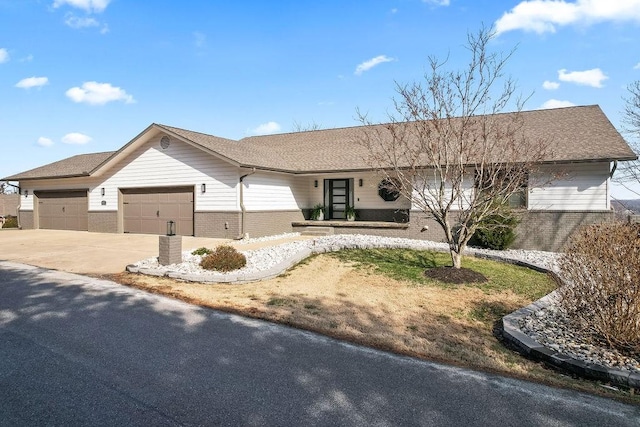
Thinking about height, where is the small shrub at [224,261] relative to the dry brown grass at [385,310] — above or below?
above

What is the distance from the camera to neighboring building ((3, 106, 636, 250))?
1360 centimetres

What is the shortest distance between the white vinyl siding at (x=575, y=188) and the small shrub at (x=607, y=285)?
8.67m

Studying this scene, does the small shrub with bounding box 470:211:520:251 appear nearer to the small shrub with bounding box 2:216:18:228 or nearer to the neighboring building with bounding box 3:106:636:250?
the neighboring building with bounding box 3:106:636:250

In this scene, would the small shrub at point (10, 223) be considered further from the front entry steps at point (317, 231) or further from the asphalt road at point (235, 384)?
the asphalt road at point (235, 384)

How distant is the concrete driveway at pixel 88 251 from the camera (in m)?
10.6

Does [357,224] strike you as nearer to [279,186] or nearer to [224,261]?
[279,186]

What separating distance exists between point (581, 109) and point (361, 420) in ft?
64.2

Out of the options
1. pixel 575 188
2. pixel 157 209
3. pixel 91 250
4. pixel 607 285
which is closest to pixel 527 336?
pixel 607 285

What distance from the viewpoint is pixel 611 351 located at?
15.8 feet

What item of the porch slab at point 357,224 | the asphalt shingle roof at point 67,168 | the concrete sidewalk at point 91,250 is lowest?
the concrete sidewalk at point 91,250

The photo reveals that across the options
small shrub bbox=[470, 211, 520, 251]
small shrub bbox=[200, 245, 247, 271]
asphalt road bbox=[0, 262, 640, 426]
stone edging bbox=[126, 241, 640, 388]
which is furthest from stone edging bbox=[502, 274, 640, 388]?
small shrub bbox=[470, 211, 520, 251]

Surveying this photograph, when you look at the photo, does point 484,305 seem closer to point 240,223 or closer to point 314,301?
point 314,301

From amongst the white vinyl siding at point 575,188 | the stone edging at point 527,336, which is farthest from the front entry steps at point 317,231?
the white vinyl siding at point 575,188

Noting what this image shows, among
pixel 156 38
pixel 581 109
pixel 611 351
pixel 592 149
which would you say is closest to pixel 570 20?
pixel 592 149
